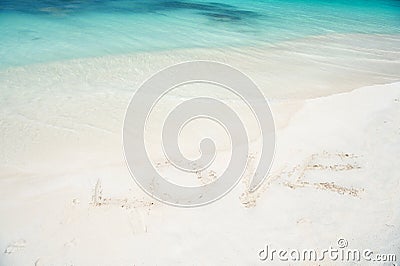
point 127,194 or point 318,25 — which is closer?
point 127,194

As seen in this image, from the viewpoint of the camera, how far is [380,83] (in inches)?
304

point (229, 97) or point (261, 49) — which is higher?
point (261, 49)

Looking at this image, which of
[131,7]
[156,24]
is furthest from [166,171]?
[131,7]

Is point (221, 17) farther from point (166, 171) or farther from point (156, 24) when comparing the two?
point (166, 171)

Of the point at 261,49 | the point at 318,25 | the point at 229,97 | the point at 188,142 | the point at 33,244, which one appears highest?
the point at 318,25

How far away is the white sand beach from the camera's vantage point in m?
3.26

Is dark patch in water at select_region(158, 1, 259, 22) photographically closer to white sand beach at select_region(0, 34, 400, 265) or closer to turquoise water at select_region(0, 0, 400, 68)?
turquoise water at select_region(0, 0, 400, 68)

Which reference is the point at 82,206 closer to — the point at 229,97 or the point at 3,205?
the point at 3,205

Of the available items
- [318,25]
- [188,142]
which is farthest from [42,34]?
[318,25]

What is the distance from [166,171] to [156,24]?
333 inches

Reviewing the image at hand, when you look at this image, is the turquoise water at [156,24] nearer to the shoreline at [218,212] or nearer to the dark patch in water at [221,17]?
the dark patch in water at [221,17]

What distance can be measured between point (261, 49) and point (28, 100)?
A: 6369 mm

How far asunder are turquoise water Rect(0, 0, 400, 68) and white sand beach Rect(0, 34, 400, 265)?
74.8 inches

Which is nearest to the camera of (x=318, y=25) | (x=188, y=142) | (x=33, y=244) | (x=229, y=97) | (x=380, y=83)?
(x=33, y=244)
